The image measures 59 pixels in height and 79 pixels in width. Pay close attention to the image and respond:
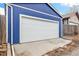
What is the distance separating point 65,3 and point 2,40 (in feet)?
3.08

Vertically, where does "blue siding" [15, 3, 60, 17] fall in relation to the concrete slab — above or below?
above

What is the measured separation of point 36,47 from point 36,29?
24 cm

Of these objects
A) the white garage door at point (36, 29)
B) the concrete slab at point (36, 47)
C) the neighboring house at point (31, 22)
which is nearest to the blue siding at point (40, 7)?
the neighboring house at point (31, 22)

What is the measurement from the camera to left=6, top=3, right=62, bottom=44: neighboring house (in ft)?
7.39

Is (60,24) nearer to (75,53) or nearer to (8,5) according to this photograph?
(75,53)

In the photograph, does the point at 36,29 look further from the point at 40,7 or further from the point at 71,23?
the point at 71,23

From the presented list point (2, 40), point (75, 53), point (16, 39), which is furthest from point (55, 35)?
point (2, 40)

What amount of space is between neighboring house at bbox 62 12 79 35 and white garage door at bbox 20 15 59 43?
11 cm

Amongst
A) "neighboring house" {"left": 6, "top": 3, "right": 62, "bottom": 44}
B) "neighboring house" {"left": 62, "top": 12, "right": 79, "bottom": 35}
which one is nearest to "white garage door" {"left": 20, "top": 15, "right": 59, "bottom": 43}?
"neighboring house" {"left": 6, "top": 3, "right": 62, "bottom": 44}

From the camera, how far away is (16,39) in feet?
7.43

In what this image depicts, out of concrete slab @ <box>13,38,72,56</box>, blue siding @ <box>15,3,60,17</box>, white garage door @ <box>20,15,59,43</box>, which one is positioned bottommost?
concrete slab @ <box>13,38,72,56</box>

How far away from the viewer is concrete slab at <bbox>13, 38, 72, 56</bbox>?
90.0 inches

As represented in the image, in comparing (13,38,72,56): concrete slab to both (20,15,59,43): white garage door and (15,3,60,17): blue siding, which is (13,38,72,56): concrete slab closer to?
(20,15,59,43): white garage door

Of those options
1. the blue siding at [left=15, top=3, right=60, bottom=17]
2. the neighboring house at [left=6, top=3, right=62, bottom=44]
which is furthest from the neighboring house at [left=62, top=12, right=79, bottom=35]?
the blue siding at [left=15, top=3, right=60, bottom=17]
